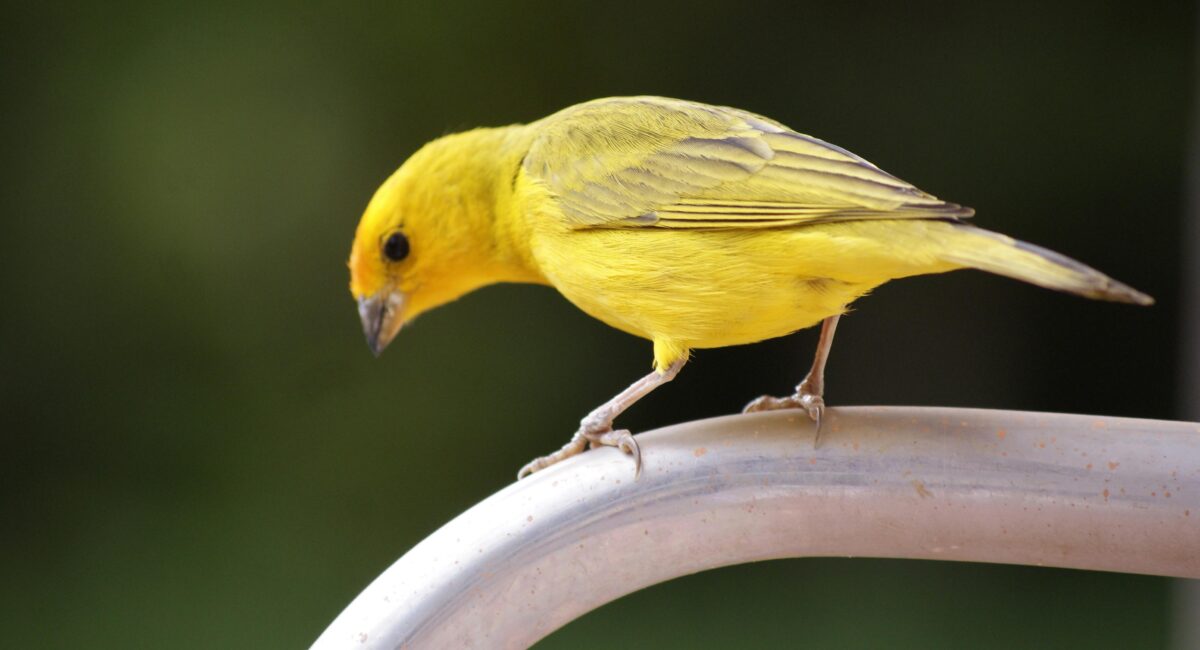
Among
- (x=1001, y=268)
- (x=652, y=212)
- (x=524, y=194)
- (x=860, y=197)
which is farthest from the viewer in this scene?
(x=524, y=194)

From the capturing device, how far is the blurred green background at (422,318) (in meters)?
4.77

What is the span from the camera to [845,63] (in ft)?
15.8

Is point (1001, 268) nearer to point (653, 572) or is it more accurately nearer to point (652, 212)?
point (653, 572)

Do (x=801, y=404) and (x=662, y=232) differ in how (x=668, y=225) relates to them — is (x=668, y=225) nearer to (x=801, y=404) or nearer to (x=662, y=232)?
(x=662, y=232)

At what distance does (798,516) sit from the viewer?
1.66m

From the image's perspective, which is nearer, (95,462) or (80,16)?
(80,16)

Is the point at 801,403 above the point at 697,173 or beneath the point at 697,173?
beneath

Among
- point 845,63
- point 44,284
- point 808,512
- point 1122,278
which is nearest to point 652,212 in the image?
point 808,512

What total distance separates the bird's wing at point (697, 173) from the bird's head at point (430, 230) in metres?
0.12

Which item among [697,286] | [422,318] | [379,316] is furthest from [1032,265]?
[422,318]

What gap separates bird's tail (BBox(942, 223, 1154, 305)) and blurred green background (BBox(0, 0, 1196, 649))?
3109 mm

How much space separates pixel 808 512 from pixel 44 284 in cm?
416

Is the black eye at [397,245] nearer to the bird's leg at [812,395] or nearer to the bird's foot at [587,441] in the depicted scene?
the bird's foot at [587,441]

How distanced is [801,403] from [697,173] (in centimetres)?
44
